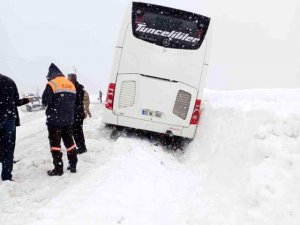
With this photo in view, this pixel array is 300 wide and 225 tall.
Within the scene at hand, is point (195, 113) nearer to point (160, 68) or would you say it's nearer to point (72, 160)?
point (160, 68)

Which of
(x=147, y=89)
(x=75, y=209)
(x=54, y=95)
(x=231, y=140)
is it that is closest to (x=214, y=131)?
(x=231, y=140)

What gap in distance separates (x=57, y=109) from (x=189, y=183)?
2.71m

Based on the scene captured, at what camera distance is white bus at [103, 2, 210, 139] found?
31.4 feet

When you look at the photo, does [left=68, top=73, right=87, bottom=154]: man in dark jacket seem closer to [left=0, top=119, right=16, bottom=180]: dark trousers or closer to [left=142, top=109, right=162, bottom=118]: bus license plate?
[left=142, top=109, right=162, bottom=118]: bus license plate

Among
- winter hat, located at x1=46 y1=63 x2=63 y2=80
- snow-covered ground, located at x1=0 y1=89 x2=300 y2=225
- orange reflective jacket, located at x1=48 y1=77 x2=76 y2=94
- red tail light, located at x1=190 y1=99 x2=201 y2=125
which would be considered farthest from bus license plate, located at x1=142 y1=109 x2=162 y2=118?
winter hat, located at x1=46 y1=63 x2=63 y2=80

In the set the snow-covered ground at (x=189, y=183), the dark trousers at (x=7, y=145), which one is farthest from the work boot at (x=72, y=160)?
the dark trousers at (x=7, y=145)

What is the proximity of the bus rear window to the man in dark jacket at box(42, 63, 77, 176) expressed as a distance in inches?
135

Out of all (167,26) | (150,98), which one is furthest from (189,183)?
(167,26)

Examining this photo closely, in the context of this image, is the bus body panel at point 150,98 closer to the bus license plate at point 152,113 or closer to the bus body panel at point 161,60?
the bus license plate at point 152,113

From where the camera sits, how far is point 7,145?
639 cm

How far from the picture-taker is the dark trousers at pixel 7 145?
247 inches

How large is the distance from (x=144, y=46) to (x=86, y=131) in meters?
3.43

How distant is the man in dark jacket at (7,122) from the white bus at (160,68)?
372cm

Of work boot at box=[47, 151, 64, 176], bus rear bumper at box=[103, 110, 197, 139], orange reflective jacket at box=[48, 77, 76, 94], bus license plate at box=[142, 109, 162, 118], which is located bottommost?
work boot at box=[47, 151, 64, 176]
